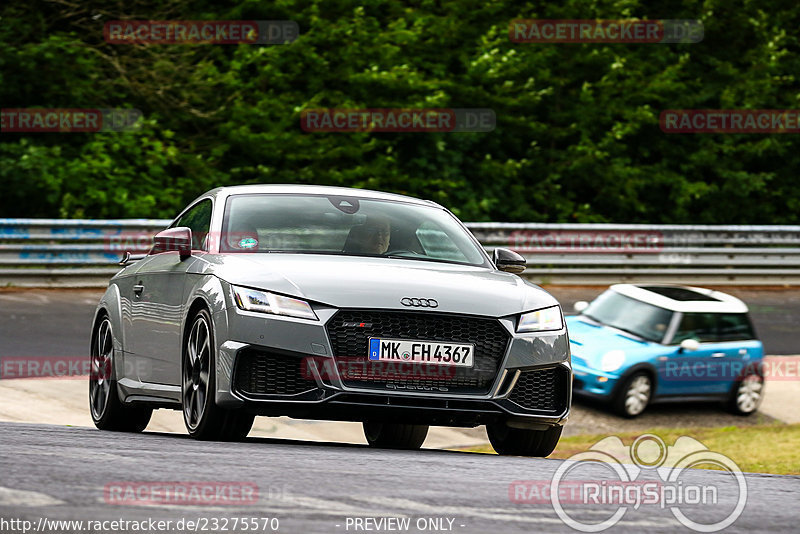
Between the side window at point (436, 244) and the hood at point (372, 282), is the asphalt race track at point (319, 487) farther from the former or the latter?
the side window at point (436, 244)

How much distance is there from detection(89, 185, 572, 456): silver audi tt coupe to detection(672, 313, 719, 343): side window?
8.04 m

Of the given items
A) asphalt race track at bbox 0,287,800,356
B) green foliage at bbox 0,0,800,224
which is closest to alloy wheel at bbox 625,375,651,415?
asphalt race track at bbox 0,287,800,356

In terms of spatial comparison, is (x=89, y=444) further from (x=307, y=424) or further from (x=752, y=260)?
(x=752, y=260)

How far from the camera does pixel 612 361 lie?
1548 centimetres

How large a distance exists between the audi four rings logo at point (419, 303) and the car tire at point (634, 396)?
8.44m

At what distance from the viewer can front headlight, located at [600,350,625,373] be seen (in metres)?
15.4

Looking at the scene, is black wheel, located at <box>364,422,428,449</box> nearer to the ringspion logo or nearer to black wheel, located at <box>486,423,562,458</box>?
black wheel, located at <box>486,423,562,458</box>

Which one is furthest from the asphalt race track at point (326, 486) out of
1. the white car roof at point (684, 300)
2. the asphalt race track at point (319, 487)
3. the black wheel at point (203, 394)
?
the white car roof at point (684, 300)

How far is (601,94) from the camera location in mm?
29062

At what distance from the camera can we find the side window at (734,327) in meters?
16.5

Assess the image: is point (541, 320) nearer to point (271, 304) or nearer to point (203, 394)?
point (271, 304)

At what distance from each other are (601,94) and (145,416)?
69.2 feet

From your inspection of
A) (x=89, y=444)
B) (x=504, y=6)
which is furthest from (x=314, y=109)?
(x=89, y=444)

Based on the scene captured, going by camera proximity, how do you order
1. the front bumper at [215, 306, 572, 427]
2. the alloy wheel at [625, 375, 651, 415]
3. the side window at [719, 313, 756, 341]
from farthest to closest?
the side window at [719, 313, 756, 341] → the alloy wheel at [625, 375, 651, 415] → the front bumper at [215, 306, 572, 427]
